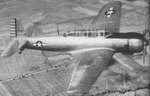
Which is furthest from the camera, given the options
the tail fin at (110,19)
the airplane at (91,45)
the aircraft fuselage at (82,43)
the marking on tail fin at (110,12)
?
the marking on tail fin at (110,12)

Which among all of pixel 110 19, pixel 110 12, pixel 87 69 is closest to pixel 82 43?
pixel 87 69

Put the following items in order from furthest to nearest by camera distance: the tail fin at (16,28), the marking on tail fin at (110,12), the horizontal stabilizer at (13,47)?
the marking on tail fin at (110,12), the tail fin at (16,28), the horizontal stabilizer at (13,47)

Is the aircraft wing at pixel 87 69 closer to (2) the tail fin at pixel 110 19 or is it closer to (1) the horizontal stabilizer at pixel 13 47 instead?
(2) the tail fin at pixel 110 19

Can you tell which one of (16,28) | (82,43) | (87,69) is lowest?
(87,69)

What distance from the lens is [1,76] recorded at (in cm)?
2514

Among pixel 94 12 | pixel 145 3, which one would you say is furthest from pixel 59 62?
pixel 145 3

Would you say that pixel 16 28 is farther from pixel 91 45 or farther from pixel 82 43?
pixel 91 45

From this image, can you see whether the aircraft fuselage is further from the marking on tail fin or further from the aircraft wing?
the marking on tail fin

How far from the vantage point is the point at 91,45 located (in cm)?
2289

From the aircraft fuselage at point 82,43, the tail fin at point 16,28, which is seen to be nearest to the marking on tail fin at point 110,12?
the aircraft fuselage at point 82,43

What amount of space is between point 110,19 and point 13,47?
1061cm

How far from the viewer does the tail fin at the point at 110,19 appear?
83.6 feet

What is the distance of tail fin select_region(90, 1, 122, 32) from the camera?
2548 cm

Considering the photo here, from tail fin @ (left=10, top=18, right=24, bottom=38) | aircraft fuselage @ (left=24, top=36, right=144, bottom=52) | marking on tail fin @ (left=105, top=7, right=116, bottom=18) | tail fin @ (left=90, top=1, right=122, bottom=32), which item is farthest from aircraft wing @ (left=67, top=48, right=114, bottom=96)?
tail fin @ (left=10, top=18, right=24, bottom=38)
